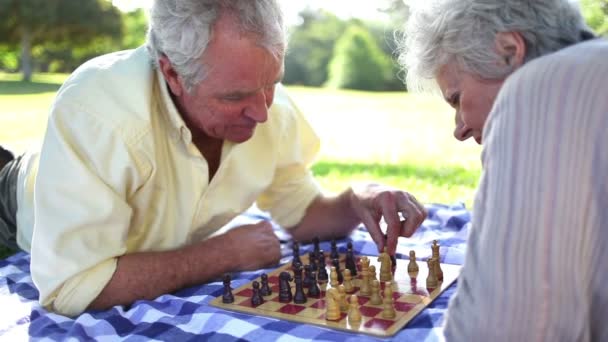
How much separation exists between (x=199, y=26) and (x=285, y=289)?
2.86 feet

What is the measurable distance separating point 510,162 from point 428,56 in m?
0.55

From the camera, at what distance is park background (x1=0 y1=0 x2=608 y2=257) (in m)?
5.60

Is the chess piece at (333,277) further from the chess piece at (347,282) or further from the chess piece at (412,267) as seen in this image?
the chess piece at (412,267)

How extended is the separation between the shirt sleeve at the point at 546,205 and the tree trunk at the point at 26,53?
10.1 metres

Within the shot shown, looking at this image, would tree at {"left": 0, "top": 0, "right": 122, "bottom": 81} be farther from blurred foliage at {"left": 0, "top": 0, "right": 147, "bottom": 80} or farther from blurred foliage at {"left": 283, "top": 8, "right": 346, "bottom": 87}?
blurred foliage at {"left": 283, "top": 8, "right": 346, "bottom": 87}

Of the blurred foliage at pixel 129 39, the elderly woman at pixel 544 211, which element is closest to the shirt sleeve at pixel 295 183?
the elderly woman at pixel 544 211

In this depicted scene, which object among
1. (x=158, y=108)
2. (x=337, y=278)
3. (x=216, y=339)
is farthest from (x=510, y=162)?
(x=158, y=108)

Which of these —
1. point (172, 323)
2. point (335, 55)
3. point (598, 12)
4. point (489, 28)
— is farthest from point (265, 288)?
point (335, 55)

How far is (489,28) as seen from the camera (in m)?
1.55

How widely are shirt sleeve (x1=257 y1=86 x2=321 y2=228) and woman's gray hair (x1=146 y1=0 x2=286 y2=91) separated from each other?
2.37 ft

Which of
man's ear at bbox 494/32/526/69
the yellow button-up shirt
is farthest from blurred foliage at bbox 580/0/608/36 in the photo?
man's ear at bbox 494/32/526/69

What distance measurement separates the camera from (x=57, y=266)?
6.82 ft

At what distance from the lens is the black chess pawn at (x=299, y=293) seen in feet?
6.92

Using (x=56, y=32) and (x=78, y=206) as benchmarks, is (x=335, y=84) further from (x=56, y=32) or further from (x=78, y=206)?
(x=78, y=206)
